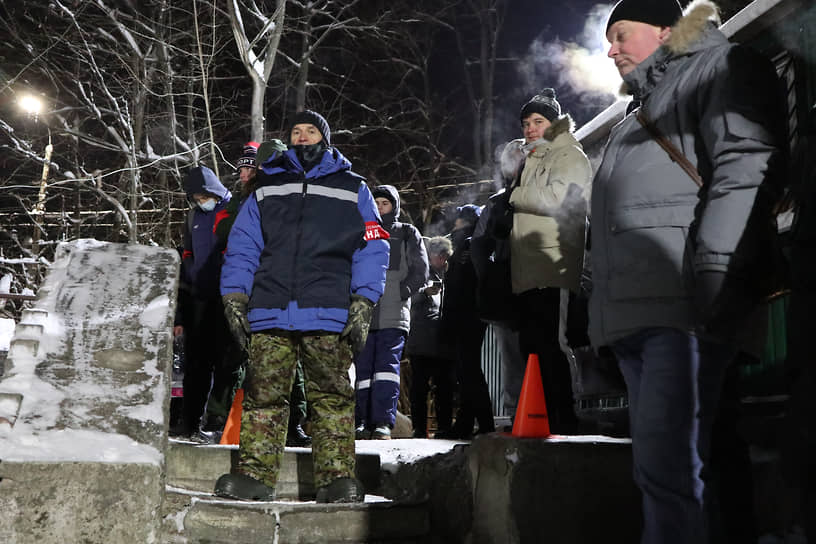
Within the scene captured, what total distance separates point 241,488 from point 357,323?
1015 millimetres

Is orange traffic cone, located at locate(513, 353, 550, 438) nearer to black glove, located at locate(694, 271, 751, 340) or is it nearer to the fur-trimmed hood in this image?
black glove, located at locate(694, 271, 751, 340)

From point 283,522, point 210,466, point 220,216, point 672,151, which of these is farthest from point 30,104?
point 672,151

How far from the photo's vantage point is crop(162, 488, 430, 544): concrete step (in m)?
3.55

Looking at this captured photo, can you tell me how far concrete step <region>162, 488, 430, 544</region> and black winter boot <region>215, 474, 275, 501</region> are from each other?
3.2 inches

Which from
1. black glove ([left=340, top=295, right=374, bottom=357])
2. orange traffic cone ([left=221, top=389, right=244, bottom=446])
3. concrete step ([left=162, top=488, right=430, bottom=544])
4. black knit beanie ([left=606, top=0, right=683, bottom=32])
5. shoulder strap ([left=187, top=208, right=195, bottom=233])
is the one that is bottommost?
concrete step ([left=162, top=488, right=430, bottom=544])

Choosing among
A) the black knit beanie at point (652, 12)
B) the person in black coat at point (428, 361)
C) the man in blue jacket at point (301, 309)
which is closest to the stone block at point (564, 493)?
the man in blue jacket at point (301, 309)

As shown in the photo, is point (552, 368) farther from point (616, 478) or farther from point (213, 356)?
point (213, 356)

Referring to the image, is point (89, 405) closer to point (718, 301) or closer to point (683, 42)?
point (718, 301)

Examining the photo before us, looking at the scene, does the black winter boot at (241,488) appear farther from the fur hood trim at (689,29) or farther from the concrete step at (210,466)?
the fur hood trim at (689,29)

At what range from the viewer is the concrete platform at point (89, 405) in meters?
3.00

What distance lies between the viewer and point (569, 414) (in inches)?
182

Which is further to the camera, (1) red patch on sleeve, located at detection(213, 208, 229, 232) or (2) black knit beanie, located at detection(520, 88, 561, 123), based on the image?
(1) red patch on sleeve, located at detection(213, 208, 229, 232)

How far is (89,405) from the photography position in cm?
346

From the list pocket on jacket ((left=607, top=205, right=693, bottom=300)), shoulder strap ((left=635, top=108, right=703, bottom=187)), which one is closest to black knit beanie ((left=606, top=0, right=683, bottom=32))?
shoulder strap ((left=635, top=108, right=703, bottom=187))
